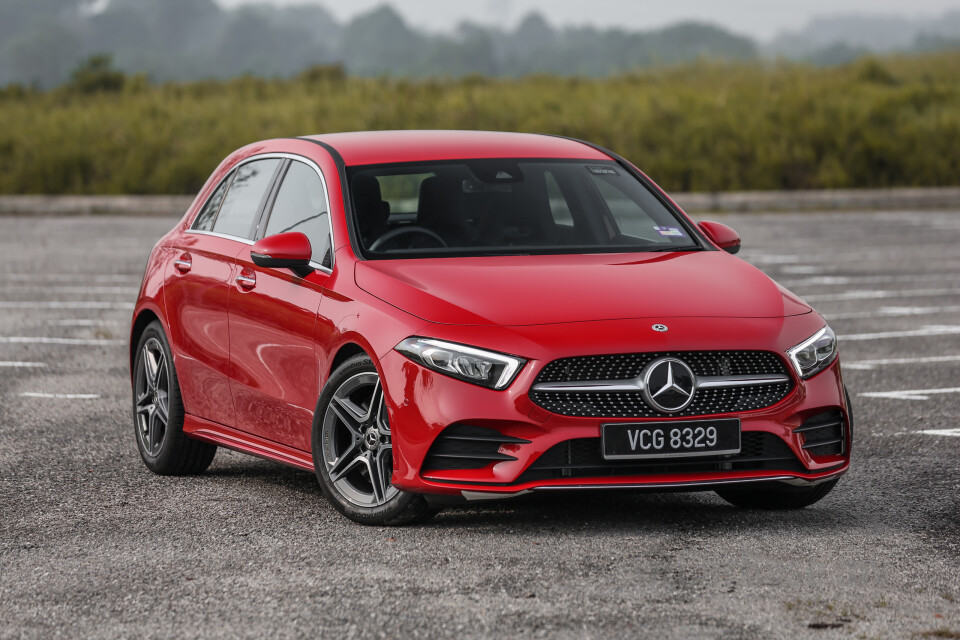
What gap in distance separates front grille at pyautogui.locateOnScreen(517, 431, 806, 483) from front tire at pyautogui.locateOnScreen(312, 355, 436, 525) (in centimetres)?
56

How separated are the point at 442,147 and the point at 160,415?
1.93 metres

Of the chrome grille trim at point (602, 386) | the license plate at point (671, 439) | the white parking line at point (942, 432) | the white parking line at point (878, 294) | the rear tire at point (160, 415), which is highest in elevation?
the chrome grille trim at point (602, 386)

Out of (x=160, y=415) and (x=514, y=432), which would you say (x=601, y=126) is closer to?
(x=160, y=415)

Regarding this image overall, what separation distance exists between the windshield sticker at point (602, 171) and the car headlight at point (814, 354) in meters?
1.64

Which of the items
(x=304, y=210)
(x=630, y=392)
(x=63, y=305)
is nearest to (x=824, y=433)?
(x=630, y=392)

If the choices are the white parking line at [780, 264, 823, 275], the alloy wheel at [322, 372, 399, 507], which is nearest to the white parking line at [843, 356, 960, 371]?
the alloy wheel at [322, 372, 399, 507]

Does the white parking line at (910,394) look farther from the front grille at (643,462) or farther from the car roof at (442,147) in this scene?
the front grille at (643,462)

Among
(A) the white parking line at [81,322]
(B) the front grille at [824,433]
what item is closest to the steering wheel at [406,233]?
(B) the front grille at [824,433]

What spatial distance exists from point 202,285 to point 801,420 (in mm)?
2935

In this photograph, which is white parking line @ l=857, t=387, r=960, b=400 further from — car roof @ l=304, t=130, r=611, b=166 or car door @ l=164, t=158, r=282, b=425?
car door @ l=164, t=158, r=282, b=425

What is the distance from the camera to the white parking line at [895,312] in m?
14.0

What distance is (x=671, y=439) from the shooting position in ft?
18.5

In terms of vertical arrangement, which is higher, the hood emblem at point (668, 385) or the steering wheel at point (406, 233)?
the steering wheel at point (406, 233)

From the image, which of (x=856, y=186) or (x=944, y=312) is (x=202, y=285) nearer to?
(x=944, y=312)
